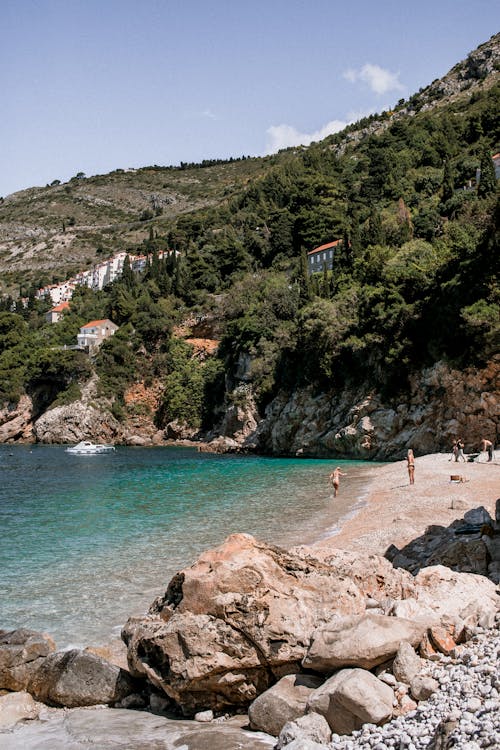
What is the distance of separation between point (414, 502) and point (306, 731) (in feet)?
47.2

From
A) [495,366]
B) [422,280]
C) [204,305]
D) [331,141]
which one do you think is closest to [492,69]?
[331,141]

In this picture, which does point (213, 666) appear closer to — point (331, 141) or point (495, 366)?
point (495, 366)

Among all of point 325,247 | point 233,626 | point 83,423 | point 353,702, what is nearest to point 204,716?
point 233,626

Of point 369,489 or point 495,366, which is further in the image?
point 495,366

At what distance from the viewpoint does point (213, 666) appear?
7.07 metres

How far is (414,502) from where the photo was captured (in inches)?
761

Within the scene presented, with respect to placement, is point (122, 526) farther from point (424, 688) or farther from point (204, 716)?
point (424, 688)

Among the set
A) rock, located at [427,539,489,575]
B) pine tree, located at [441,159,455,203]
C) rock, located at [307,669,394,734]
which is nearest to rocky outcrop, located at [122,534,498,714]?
rock, located at [307,669,394,734]

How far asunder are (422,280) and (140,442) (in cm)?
3926

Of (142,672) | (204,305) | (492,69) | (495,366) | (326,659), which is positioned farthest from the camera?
(492,69)

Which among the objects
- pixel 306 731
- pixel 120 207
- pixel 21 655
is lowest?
pixel 21 655

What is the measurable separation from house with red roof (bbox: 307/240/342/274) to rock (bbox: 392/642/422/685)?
63.4 meters

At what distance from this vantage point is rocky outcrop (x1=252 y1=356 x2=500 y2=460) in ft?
109

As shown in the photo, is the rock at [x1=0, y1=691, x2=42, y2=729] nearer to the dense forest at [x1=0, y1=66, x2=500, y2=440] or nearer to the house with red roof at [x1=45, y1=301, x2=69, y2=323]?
the dense forest at [x1=0, y1=66, x2=500, y2=440]
